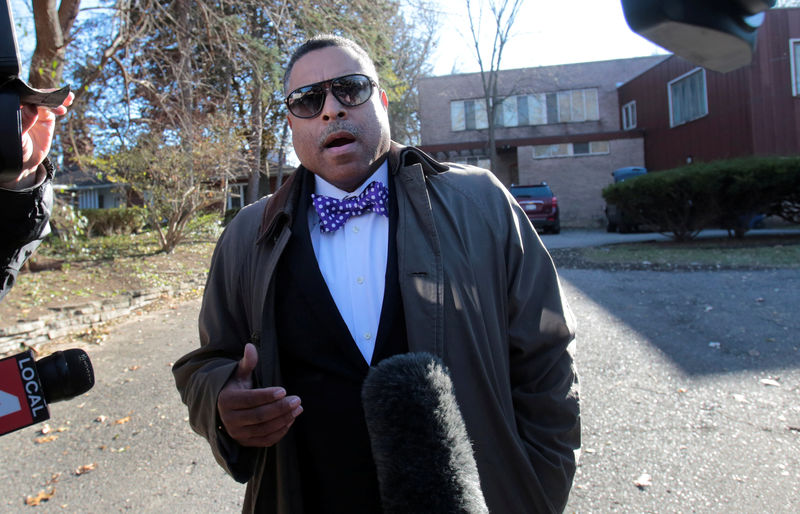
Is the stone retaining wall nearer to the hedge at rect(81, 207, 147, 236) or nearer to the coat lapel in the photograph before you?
the coat lapel

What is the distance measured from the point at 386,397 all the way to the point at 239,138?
12.7 metres

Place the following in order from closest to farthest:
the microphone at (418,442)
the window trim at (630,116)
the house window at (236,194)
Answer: the microphone at (418,442) < the house window at (236,194) < the window trim at (630,116)

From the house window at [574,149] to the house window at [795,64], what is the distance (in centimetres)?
1107

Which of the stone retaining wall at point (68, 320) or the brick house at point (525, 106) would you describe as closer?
the stone retaining wall at point (68, 320)

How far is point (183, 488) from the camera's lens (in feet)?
11.8

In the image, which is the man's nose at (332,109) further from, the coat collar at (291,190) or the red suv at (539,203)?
the red suv at (539,203)

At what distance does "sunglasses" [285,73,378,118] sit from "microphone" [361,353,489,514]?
1100 mm

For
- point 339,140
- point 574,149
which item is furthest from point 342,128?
point 574,149

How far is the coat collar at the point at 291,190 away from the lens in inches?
74.3

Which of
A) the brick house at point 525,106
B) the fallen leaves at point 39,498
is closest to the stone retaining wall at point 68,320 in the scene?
the fallen leaves at point 39,498

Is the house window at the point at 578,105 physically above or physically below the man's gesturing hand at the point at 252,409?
above

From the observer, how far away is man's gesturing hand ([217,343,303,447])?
4.93 ft

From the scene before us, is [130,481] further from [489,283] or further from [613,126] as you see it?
[613,126]

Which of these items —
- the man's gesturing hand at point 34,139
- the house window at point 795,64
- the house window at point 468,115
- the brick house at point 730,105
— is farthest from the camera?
the house window at point 468,115
